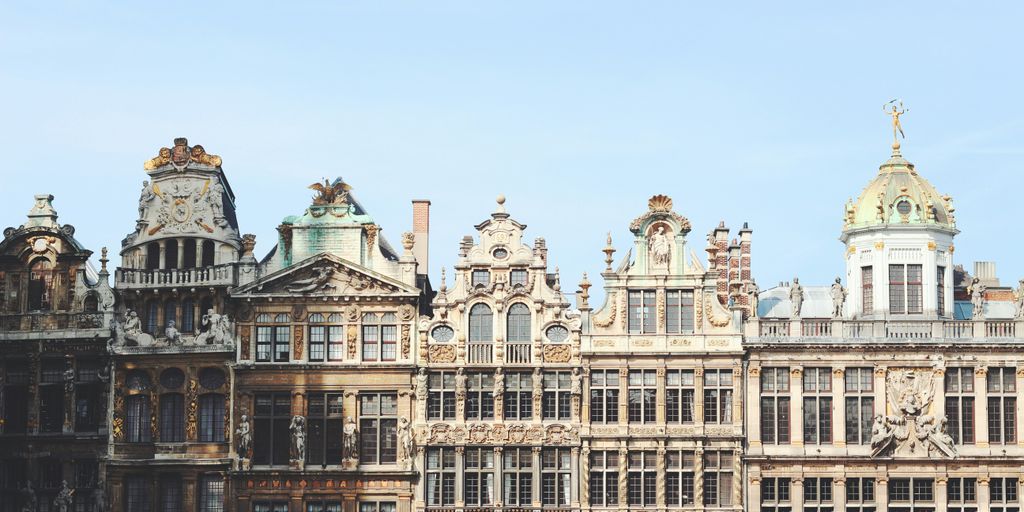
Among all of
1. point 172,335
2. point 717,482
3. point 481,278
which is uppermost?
point 481,278

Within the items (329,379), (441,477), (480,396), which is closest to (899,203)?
(480,396)

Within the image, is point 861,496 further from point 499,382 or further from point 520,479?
point 499,382

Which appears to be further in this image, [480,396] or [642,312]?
[642,312]

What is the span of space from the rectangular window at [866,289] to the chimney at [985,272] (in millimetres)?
4262

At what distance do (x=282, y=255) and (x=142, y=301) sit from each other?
4682 mm

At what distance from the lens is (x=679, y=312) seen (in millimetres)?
64125

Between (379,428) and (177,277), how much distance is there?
26.5 feet

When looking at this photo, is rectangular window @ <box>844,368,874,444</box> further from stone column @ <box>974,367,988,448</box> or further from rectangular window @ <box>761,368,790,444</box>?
stone column @ <box>974,367,988,448</box>

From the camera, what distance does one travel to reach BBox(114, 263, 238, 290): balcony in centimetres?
6512

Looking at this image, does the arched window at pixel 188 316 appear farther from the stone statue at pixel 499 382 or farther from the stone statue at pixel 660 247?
the stone statue at pixel 660 247

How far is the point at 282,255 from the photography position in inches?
2586

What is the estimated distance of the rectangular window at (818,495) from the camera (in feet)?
207

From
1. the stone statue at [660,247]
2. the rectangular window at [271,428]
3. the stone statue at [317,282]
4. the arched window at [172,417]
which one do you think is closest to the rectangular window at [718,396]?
the stone statue at [660,247]

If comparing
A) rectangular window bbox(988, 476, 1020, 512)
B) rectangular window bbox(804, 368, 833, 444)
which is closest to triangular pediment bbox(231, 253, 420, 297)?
rectangular window bbox(804, 368, 833, 444)
